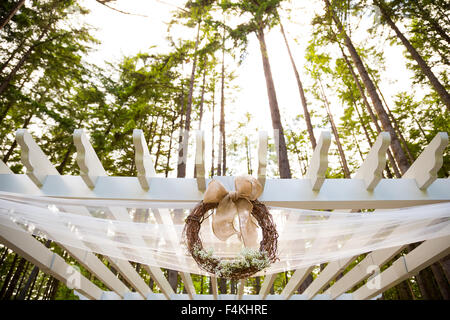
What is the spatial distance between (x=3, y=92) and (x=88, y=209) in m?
5.16

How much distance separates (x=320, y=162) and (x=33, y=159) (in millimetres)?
1808

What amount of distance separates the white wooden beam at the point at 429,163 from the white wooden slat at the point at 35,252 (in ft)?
8.91

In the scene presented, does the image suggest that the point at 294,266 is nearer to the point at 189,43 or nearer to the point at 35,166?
the point at 35,166

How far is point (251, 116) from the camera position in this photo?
10.6m

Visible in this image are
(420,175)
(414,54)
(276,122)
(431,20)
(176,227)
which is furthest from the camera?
(431,20)

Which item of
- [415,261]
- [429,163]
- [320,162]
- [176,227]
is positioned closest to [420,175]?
[429,163]

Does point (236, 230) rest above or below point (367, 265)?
below

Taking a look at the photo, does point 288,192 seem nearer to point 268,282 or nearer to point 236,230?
point 236,230

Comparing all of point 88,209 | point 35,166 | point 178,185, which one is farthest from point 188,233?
point 35,166

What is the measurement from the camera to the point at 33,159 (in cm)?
160

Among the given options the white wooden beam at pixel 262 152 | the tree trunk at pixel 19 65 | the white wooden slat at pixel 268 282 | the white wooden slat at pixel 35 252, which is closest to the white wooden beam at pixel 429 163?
the white wooden beam at pixel 262 152

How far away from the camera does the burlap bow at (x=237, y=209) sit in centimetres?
134

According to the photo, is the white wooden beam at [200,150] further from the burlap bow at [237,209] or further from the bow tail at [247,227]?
the bow tail at [247,227]

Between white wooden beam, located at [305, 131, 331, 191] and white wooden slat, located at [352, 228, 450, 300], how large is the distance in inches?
40.8
